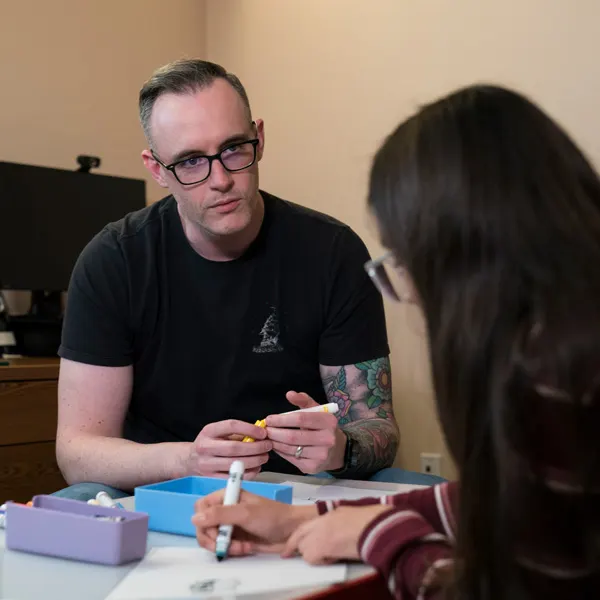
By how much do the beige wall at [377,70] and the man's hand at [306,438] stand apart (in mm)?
842

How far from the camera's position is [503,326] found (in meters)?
0.69

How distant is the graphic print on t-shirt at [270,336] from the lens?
170 centimetres

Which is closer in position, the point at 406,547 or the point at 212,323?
the point at 406,547

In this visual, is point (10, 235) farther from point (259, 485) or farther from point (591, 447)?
point (591, 447)

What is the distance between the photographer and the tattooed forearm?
5.08 feet

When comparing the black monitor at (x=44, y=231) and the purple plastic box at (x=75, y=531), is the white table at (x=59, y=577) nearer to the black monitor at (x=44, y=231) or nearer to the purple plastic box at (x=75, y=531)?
the purple plastic box at (x=75, y=531)

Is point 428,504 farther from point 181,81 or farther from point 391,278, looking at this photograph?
point 181,81

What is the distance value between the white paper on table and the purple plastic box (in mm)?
32

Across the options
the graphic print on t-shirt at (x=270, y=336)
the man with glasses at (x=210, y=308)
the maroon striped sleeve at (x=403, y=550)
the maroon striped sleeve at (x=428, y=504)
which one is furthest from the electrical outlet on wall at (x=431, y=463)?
the maroon striped sleeve at (x=403, y=550)

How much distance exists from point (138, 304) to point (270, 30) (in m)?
1.85

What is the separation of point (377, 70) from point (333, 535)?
7.16 feet

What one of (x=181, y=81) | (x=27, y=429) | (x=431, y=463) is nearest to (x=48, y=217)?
(x=27, y=429)

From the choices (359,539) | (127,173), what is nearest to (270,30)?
(127,173)

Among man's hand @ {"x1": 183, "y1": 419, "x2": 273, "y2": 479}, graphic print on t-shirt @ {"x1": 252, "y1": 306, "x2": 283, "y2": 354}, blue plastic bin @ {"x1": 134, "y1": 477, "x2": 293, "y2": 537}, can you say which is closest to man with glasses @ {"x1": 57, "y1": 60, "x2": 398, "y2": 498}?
graphic print on t-shirt @ {"x1": 252, "y1": 306, "x2": 283, "y2": 354}
